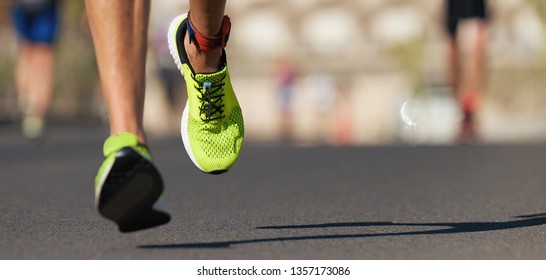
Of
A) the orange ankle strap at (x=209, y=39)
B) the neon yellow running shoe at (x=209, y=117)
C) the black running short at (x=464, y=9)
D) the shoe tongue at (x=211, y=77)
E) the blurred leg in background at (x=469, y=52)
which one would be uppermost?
the orange ankle strap at (x=209, y=39)

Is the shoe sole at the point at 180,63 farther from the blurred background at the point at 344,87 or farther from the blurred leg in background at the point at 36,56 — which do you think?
the blurred background at the point at 344,87

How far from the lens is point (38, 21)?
11.0 meters

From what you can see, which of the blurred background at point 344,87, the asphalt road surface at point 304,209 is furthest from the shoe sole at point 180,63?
the blurred background at point 344,87

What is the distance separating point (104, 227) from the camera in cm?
417

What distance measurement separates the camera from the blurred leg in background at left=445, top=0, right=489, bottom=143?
10305mm

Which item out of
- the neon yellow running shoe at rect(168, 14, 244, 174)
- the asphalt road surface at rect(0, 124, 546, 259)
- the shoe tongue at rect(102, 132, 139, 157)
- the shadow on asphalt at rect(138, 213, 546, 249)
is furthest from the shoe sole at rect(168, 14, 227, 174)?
the shoe tongue at rect(102, 132, 139, 157)

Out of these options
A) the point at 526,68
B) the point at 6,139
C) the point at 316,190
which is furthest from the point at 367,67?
the point at 316,190

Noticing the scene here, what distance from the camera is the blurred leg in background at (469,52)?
33.8ft

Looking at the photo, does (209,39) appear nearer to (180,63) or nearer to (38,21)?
(180,63)

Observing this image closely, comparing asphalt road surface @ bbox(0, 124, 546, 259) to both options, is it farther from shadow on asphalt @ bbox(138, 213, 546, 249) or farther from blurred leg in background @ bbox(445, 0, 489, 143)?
blurred leg in background @ bbox(445, 0, 489, 143)

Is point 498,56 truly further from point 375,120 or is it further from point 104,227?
point 104,227

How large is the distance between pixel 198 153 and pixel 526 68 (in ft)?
141

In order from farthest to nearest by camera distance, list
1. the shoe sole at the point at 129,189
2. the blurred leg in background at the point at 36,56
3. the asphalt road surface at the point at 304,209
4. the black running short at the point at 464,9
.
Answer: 1. the blurred leg in background at the point at 36,56
2. the black running short at the point at 464,9
3. the asphalt road surface at the point at 304,209
4. the shoe sole at the point at 129,189

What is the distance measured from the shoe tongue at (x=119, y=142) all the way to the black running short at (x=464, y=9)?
704 cm
